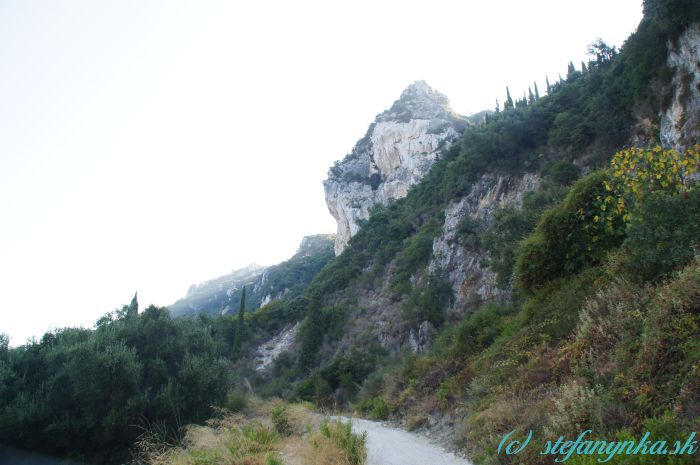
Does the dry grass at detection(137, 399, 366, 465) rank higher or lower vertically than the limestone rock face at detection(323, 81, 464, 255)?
lower

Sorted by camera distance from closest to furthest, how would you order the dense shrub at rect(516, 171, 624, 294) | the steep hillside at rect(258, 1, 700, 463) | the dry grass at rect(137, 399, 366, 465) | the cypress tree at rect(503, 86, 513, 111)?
the dry grass at rect(137, 399, 366, 465) < the steep hillside at rect(258, 1, 700, 463) < the dense shrub at rect(516, 171, 624, 294) < the cypress tree at rect(503, 86, 513, 111)

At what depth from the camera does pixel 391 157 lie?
87.6 metres

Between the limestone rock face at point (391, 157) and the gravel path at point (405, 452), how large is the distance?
67.8 metres

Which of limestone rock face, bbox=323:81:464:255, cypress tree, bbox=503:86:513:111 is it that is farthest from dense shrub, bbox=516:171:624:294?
limestone rock face, bbox=323:81:464:255

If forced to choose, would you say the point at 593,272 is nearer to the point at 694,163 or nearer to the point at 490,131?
the point at 694,163

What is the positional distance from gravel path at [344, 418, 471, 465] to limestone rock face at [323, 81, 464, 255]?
222 feet

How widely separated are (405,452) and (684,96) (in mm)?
21971

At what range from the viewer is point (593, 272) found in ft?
31.5

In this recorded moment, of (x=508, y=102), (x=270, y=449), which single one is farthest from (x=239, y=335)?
(x=508, y=102)

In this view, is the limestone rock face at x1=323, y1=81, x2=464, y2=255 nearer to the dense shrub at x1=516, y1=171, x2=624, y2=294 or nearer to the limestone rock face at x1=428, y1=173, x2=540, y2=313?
the limestone rock face at x1=428, y1=173, x2=540, y2=313

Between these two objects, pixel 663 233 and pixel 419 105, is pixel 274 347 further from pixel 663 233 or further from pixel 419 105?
pixel 419 105

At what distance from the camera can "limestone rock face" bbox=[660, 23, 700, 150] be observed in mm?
18984

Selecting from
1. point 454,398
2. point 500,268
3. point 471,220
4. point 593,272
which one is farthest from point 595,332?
point 471,220

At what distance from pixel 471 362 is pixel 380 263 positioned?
32.1 meters
